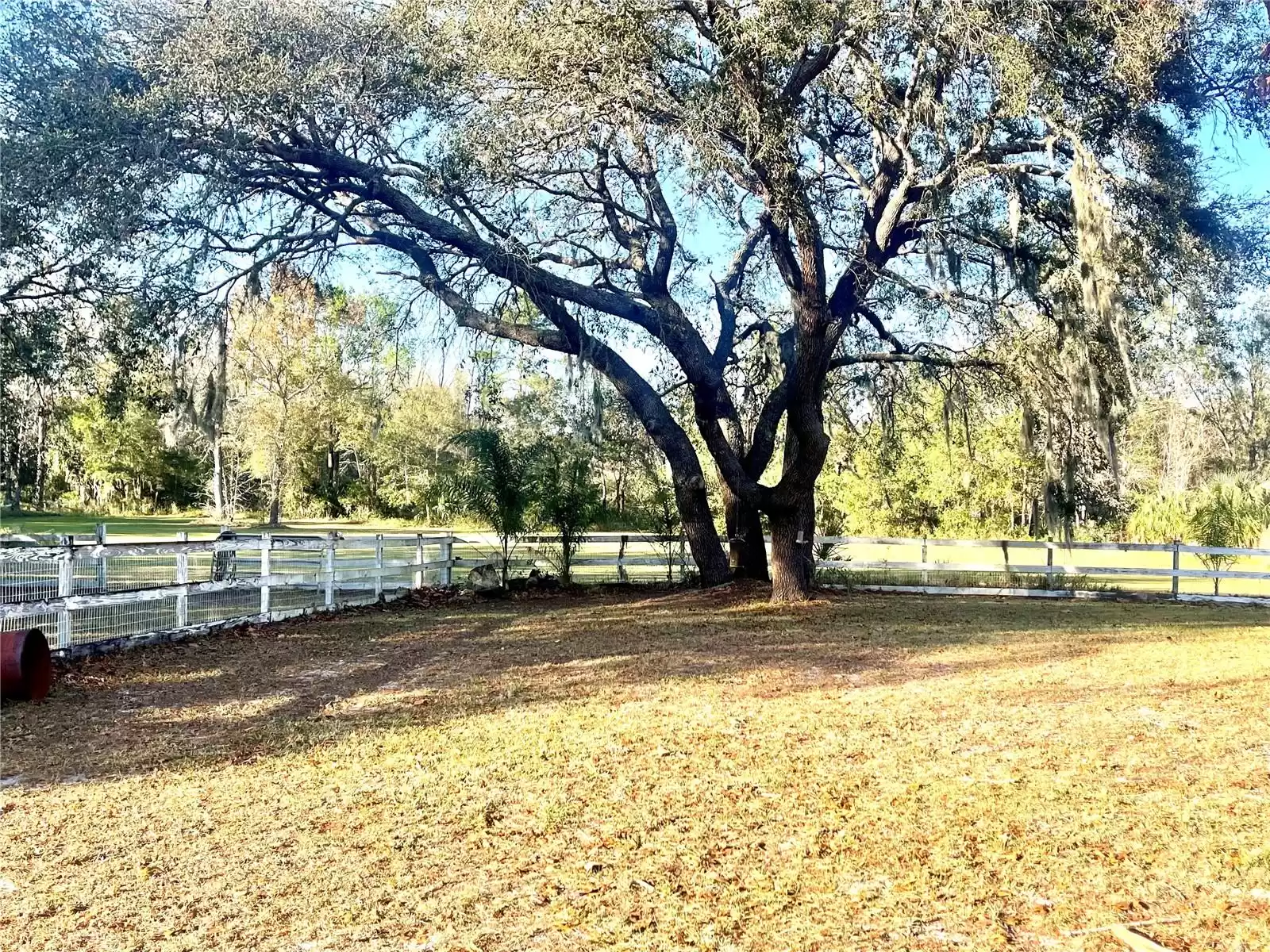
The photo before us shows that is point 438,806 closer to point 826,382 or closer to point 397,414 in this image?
point 826,382

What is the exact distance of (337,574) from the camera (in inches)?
594

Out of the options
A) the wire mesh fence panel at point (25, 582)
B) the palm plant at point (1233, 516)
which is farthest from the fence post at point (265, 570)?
the palm plant at point (1233, 516)

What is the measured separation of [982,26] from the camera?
975 cm

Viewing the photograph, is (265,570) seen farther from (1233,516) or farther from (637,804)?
(1233,516)

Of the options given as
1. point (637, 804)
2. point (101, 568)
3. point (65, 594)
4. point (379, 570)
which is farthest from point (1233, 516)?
point (65, 594)

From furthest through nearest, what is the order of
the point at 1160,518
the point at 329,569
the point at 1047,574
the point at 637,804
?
the point at 1160,518, the point at 1047,574, the point at 329,569, the point at 637,804

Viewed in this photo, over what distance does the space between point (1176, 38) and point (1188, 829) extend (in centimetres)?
900

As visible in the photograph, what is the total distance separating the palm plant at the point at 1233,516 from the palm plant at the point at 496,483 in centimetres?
1442

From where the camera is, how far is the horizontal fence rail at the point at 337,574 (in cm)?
902

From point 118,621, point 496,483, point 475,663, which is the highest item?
point 496,483

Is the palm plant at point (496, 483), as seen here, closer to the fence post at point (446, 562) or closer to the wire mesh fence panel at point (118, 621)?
the fence post at point (446, 562)

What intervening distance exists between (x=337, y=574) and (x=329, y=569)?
2873 mm

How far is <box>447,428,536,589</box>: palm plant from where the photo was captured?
49.1 ft

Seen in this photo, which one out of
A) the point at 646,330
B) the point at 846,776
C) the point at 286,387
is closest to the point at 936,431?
the point at 646,330
